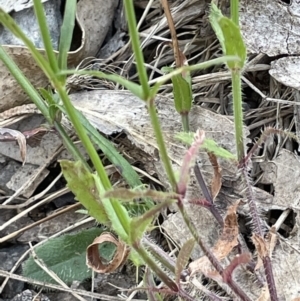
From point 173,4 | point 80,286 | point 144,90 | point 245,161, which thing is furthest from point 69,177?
point 173,4

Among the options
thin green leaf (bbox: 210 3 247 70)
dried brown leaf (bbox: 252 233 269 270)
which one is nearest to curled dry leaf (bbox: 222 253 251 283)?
dried brown leaf (bbox: 252 233 269 270)

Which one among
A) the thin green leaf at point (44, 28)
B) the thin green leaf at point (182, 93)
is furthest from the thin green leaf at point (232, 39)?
the thin green leaf at point (44, 28)

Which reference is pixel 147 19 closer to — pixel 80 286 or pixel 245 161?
pixel 245 161

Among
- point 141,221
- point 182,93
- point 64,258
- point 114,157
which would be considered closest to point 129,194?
point 141,221

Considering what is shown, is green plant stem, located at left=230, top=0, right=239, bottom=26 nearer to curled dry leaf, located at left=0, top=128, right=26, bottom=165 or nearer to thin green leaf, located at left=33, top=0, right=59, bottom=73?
thin green leaf, located at left=33, top=0, right=59, bottom=73

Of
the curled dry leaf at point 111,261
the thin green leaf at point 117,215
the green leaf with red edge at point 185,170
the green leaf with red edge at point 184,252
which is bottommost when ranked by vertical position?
the curled dry leaf at point 111,261

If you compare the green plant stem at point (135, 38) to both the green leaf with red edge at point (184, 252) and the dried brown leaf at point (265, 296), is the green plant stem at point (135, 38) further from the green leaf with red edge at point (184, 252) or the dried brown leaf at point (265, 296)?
the dried brown leaf at point (265, 296)
